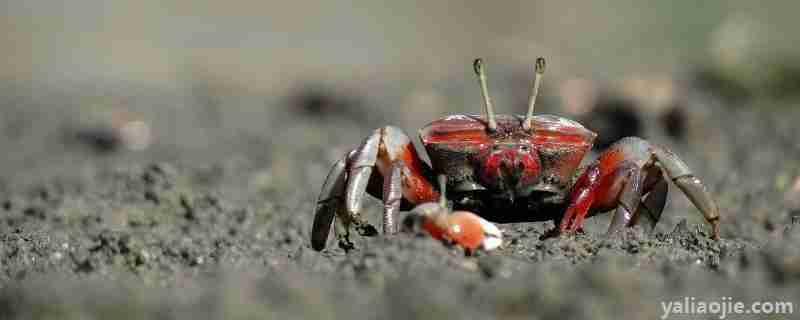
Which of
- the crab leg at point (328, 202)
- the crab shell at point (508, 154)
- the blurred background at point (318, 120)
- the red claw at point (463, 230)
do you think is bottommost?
the blurred background at point (318, 120)

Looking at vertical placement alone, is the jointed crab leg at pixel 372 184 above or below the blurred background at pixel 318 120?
above

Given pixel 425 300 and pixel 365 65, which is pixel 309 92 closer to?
pixel 365 65

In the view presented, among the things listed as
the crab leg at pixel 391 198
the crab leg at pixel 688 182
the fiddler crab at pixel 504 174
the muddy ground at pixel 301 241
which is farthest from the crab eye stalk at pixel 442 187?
the crab leg at pixel 688 182

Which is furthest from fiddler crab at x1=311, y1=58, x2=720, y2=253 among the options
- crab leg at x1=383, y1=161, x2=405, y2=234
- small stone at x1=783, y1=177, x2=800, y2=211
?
small stone at x1=783, y1=177, x2=800, y2=211

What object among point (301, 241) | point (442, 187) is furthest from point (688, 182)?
point (301, 241)

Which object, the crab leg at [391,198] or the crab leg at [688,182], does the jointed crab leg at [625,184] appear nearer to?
the crab leg at [688,182]

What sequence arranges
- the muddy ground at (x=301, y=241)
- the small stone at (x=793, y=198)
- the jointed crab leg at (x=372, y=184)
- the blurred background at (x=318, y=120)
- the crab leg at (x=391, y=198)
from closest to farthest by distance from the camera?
the muddy ground at (x=301, y=241), the blurred background at (x=318, y=120), the crab leg at (x=391, y=198), the jointed crab leg at (x=372, y=184), the small stone at (x=793, y=198)

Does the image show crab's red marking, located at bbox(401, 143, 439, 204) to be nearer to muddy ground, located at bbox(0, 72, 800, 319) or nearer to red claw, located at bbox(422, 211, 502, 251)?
muddy ground, located at bbox(0, 72, 800, 319)
